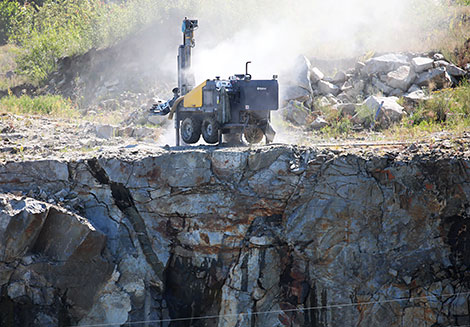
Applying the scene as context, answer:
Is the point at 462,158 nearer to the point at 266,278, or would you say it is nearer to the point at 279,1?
the point at 266,278

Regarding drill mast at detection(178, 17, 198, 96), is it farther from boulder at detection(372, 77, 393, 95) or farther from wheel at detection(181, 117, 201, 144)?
boulder at detection(372, 77, 393, 95)

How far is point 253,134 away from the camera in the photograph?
11523mm

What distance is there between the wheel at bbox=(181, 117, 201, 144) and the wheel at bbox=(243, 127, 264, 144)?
1.02 metres

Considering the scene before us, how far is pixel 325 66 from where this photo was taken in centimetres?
1836

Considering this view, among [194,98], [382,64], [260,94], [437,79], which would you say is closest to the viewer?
[260,94]

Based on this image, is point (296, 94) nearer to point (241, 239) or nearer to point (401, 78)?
point (401, 78)

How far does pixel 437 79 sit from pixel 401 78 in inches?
39.9

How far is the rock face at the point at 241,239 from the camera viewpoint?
8875 mm

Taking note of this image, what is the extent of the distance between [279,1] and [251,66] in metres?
6.28

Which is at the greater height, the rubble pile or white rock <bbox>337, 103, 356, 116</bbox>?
the rubble pile

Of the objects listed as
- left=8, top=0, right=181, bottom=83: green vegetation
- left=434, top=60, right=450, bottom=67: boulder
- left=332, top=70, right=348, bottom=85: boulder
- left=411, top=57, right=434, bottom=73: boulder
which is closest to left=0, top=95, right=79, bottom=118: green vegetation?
left=8, top=0, right=181, bottom=83: green vegetation

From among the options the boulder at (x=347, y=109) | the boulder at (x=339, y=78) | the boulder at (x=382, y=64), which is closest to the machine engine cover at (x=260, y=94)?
the boulder at (x=347, y=109)

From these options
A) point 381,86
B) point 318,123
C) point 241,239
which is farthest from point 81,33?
point 241,239

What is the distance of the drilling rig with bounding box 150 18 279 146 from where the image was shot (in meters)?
10.6
